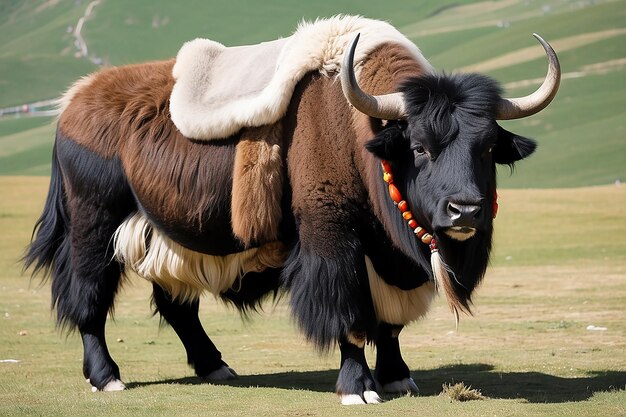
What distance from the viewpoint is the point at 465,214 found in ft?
23.4

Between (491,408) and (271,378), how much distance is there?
258 cm

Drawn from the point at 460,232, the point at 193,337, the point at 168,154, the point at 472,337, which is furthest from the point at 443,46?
the point at 460,232

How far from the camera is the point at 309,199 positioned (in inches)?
318

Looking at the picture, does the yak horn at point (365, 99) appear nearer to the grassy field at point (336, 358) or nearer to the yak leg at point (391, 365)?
the yak leg at point (391, 365)

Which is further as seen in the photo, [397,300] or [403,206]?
[397,300]

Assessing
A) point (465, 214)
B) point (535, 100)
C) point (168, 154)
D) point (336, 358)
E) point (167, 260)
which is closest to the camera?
point (465, 214)

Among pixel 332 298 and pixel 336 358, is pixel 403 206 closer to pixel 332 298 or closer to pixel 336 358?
pixel 332 298

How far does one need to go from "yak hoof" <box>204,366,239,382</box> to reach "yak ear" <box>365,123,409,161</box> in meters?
2.82

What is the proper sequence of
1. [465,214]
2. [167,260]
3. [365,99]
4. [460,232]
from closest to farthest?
1. [465,214]
2. [460,232]
3. [365,99]
4. [167,260]

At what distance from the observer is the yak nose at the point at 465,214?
23.4 ft

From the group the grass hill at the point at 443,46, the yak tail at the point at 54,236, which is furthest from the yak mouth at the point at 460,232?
the grass hill at the point at 443,46

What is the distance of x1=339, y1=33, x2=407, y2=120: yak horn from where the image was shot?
7.48 m

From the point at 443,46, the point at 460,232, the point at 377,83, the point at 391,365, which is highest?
the point at 377,83

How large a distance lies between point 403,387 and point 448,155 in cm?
202
